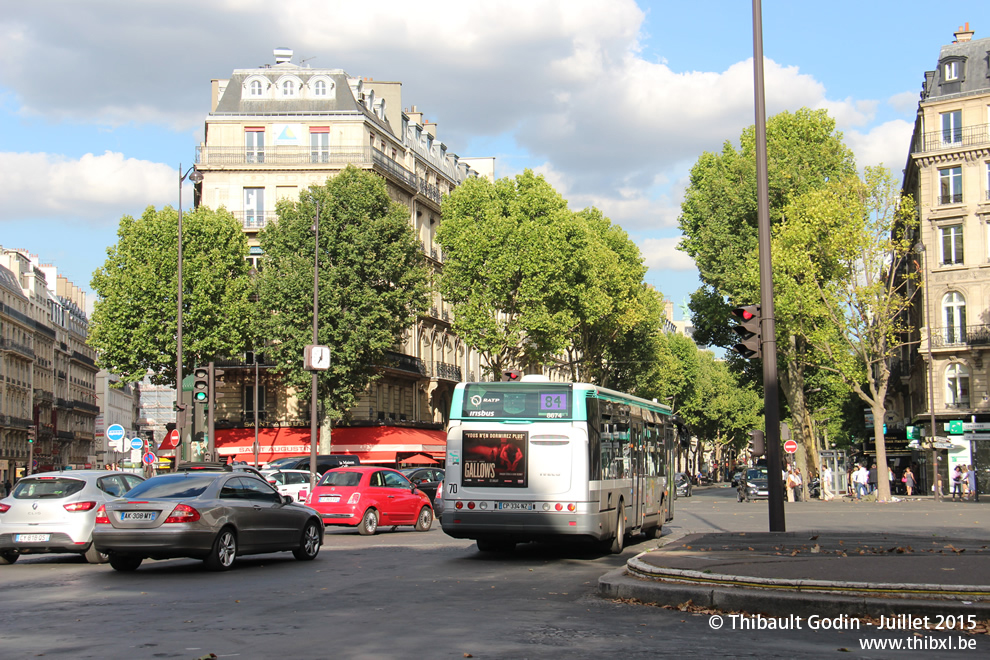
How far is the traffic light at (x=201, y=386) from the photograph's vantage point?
26.9 m

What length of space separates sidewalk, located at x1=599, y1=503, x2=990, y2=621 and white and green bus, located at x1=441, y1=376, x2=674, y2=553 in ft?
7.19

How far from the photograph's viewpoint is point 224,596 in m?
11.9

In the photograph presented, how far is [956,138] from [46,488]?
49496 mm

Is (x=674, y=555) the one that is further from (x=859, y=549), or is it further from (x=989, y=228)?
(x=989, y=228)

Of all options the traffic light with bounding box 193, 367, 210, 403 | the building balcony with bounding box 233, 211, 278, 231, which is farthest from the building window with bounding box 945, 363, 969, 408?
the traffic light with bounding box 193, 367, 210, 403

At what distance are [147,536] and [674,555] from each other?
668cm

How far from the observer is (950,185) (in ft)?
179

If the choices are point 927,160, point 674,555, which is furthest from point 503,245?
point 674,555

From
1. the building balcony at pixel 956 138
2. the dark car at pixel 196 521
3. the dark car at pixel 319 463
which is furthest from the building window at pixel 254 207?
the dark car at pixel 196 521

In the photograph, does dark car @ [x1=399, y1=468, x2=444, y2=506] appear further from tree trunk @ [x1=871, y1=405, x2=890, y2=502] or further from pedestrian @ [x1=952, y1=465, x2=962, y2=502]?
pedestrian @ [x1=952, y1=465, x2=962, y2=502]

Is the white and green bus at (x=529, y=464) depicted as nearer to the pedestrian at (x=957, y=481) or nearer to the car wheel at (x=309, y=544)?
the car wheel at (x=309, y=544)

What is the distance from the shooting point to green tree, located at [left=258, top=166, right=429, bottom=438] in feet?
160

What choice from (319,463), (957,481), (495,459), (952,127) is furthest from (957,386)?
(495,459)

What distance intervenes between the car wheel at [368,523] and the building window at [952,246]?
38607 millimetres
